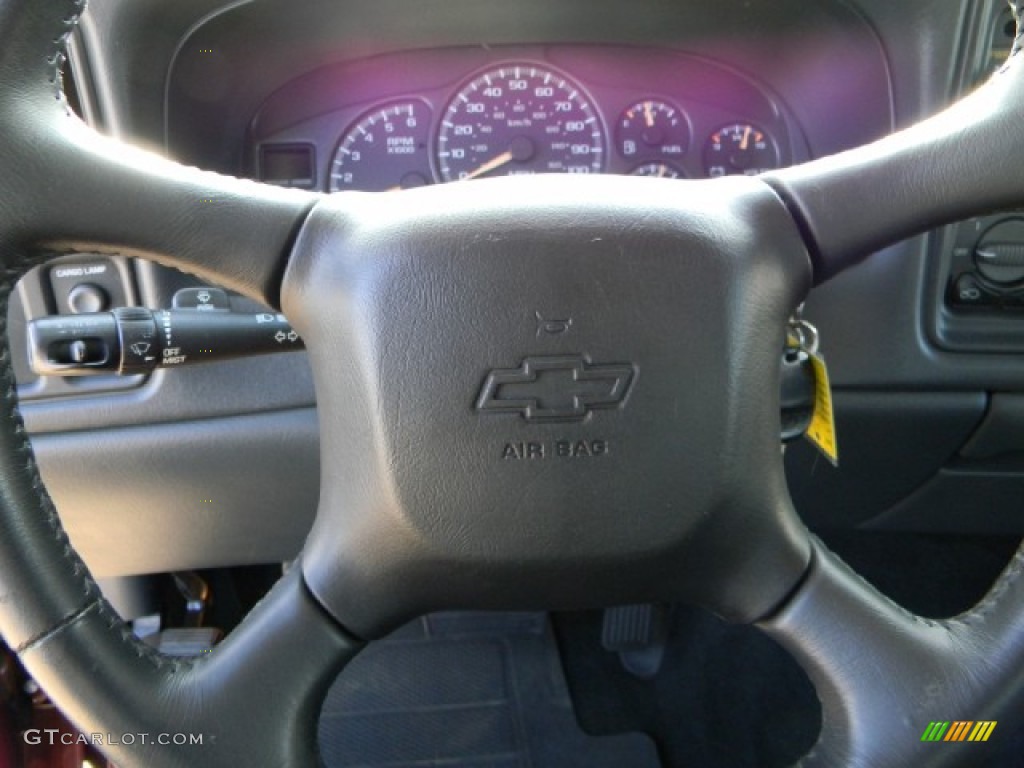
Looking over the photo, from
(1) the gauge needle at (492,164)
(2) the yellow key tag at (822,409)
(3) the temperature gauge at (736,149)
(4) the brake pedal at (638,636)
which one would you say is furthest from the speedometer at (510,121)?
(4) the brake pedal at (638,636)

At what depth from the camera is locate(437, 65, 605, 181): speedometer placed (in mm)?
A: 1417

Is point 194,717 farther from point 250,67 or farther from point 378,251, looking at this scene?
point 250,67

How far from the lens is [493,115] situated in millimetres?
1421

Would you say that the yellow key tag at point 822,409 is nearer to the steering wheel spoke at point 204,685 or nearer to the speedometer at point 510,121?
the steering wheel spoke at point 204,685

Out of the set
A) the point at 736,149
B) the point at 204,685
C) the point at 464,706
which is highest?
the point at 736,149

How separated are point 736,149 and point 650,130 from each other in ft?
0.39

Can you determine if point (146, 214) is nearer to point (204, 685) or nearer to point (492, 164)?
point (204, 685)

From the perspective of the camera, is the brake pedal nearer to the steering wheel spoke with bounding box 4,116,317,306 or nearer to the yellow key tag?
the yellow key tag

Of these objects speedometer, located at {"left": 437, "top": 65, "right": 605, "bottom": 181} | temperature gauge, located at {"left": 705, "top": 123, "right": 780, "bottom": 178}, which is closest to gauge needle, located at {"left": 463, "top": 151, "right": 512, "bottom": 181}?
speedometer, located at {"left": 437, "top": 65, "right": 605, "bottom": 181}

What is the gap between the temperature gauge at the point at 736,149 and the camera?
145cm

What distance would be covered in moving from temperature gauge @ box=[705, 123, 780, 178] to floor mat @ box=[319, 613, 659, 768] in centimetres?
81

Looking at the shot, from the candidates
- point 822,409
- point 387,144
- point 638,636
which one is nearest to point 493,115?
point 387,144

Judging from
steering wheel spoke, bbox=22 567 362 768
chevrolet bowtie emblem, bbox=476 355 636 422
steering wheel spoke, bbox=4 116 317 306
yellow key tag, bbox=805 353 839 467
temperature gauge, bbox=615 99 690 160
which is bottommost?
steering wheel spoke, bbox=22 567 362 768

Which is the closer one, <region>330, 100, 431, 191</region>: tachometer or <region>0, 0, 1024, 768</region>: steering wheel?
<region>0, 0, 1024, 768</region>: steering wheel
